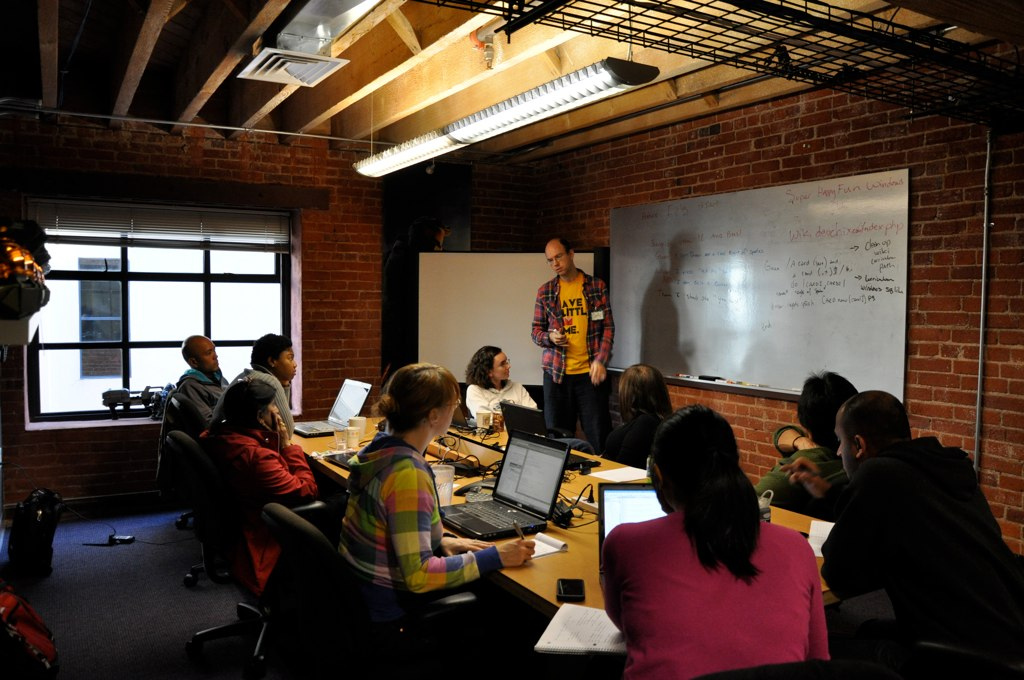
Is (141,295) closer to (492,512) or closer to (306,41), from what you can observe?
(306,41)

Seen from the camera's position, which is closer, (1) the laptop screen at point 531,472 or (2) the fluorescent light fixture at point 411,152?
(1) the laptop screen at point 531,472

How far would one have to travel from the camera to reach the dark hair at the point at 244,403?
10.1 feet

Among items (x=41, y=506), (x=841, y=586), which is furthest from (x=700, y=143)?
(x=41, y=506)

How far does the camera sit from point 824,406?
2.89 meters

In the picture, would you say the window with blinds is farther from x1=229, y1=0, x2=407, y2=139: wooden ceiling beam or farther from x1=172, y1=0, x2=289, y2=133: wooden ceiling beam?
x1=172, y1=0, x2=289, y2=133: wooden ceiling beam

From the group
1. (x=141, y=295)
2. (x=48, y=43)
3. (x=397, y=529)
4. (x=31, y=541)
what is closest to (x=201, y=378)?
(x=31, y=541)

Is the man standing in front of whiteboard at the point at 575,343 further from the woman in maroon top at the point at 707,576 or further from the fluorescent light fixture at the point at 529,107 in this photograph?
the woman in maroon top at the point at 707,576

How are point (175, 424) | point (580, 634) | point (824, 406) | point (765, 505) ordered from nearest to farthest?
point (580, 634) → point (765, 505) → point (824, 406) → point (175, 424)

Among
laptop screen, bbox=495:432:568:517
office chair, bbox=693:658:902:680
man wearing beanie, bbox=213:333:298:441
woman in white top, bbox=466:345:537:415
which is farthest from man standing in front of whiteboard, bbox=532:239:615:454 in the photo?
office chair, bbox=693:658:902:680

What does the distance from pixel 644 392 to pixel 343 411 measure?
2071 millimetres

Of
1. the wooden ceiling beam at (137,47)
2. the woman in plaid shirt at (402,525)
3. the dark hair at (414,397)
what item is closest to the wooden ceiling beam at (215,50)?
the wooden ceiling beam at (137,47)

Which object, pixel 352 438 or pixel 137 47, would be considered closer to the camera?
pixel 137 47

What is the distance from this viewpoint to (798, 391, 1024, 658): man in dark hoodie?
193 centimetres

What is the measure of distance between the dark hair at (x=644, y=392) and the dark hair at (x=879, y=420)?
1.31m
